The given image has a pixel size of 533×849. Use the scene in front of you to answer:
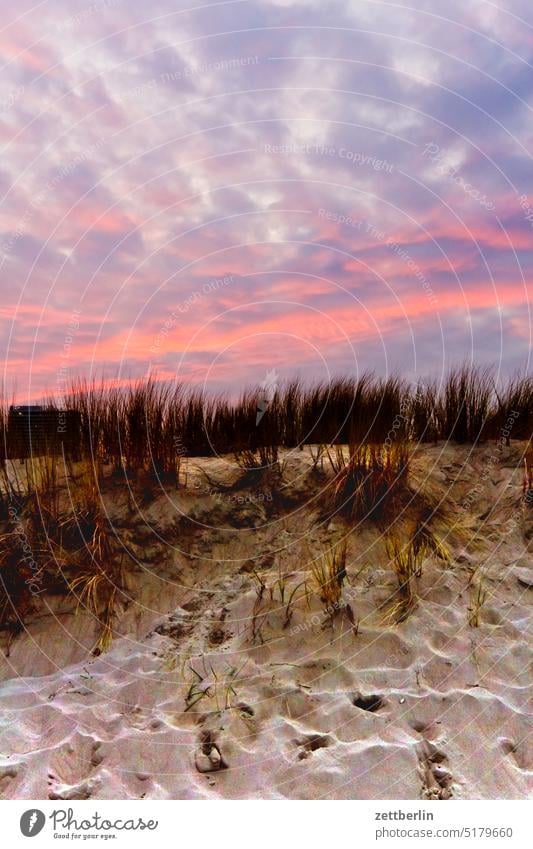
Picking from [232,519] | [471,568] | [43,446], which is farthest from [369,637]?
[43,446]

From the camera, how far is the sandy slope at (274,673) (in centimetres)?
474

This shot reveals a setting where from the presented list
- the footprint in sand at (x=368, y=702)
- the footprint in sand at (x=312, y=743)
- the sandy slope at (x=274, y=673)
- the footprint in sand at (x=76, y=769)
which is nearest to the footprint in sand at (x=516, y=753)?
the sandy slope at (x=274, y=673)

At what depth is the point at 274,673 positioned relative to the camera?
17.7ft

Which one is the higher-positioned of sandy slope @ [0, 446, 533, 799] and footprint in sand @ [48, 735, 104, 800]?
sandy slope @ [0, 446, 533, 799]

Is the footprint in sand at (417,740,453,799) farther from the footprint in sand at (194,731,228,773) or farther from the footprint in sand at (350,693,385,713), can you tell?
the footprint in sand at (194,731,228,773)

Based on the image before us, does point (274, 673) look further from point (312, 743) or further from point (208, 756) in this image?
point (208, 756)

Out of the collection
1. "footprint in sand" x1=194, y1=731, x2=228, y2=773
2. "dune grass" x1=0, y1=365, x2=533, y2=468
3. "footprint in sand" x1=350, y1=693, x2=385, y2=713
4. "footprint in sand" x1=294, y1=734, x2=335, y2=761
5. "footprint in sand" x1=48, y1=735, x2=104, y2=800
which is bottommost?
"footprint in sand" x1=48, y1=735, x2=104, y2=800

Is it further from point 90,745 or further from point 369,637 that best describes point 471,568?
point 90,745

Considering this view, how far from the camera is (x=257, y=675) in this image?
541cm

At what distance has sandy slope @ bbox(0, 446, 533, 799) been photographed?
15.6ft

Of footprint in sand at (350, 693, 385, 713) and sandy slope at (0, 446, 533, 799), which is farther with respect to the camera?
footprint in sand at (350, 693, 385, 713)

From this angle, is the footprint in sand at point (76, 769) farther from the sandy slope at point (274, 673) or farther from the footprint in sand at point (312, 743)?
the footprint in sand at point (312, 743)

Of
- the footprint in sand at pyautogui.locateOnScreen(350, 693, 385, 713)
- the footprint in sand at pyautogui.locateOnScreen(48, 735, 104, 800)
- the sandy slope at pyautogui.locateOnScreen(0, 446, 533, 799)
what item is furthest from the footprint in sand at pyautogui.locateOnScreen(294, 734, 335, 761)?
the footprint in sand at pyautogui.locateOnScreen(48, 735, 104, 800)

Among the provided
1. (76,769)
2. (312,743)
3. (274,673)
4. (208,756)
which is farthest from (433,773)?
(76,769)
